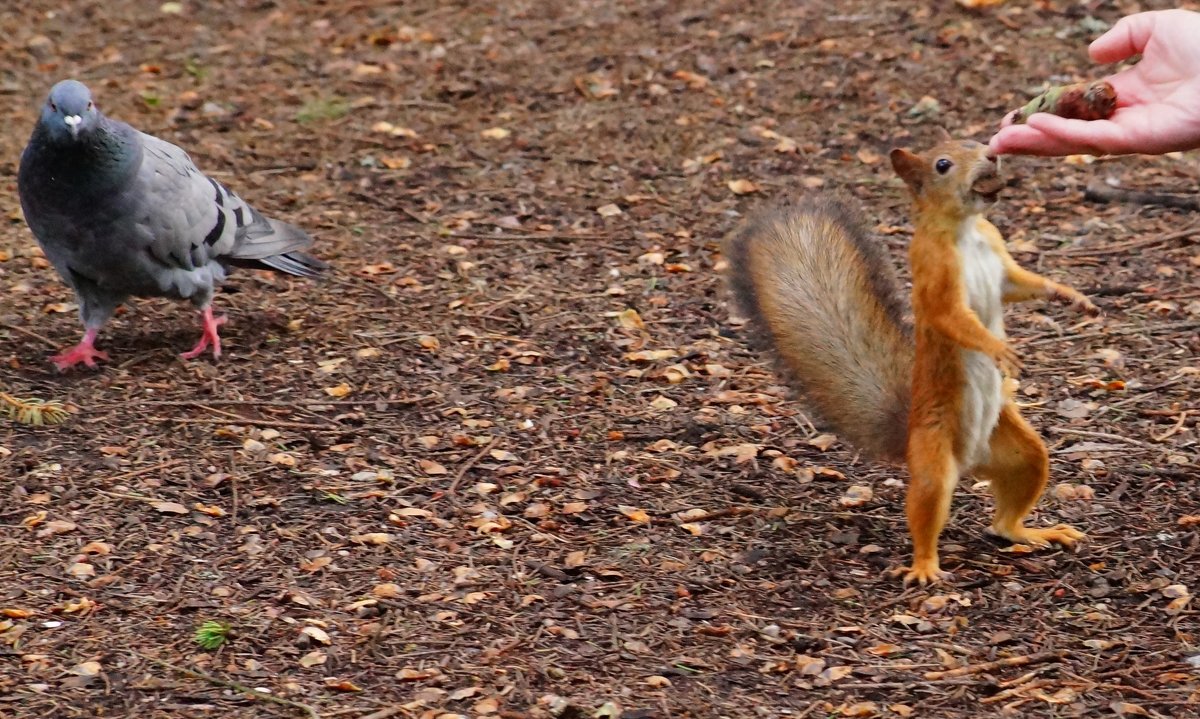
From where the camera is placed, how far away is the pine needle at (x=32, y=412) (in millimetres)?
5262

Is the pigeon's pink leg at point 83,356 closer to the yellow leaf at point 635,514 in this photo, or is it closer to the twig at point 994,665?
the yellow leaf at point 635,514

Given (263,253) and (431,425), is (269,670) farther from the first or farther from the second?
(263,253)

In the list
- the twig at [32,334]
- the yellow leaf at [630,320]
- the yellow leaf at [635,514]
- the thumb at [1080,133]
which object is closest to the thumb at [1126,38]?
the thumb at [1080,133]

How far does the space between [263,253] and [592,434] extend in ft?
5.97

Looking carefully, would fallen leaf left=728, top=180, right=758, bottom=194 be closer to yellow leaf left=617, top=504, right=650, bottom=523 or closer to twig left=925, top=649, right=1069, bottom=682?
yellow leaf left=617, top=504, right=650, bottom=523

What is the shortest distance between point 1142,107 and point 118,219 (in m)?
3.82

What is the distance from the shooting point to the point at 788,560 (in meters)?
4.43

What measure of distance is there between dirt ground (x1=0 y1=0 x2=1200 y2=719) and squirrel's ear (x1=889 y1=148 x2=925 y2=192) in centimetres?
113

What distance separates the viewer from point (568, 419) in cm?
538

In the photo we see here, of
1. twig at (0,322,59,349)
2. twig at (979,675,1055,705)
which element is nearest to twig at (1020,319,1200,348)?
twig at (979,675,1055,705)

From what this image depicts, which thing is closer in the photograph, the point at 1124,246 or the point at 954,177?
the point at 954,177

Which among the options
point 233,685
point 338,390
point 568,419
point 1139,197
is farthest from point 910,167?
point 1139,197

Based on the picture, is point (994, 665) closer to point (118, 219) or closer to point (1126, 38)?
point (1126, 38)

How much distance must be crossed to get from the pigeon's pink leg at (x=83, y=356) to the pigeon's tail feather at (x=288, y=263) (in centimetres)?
67
